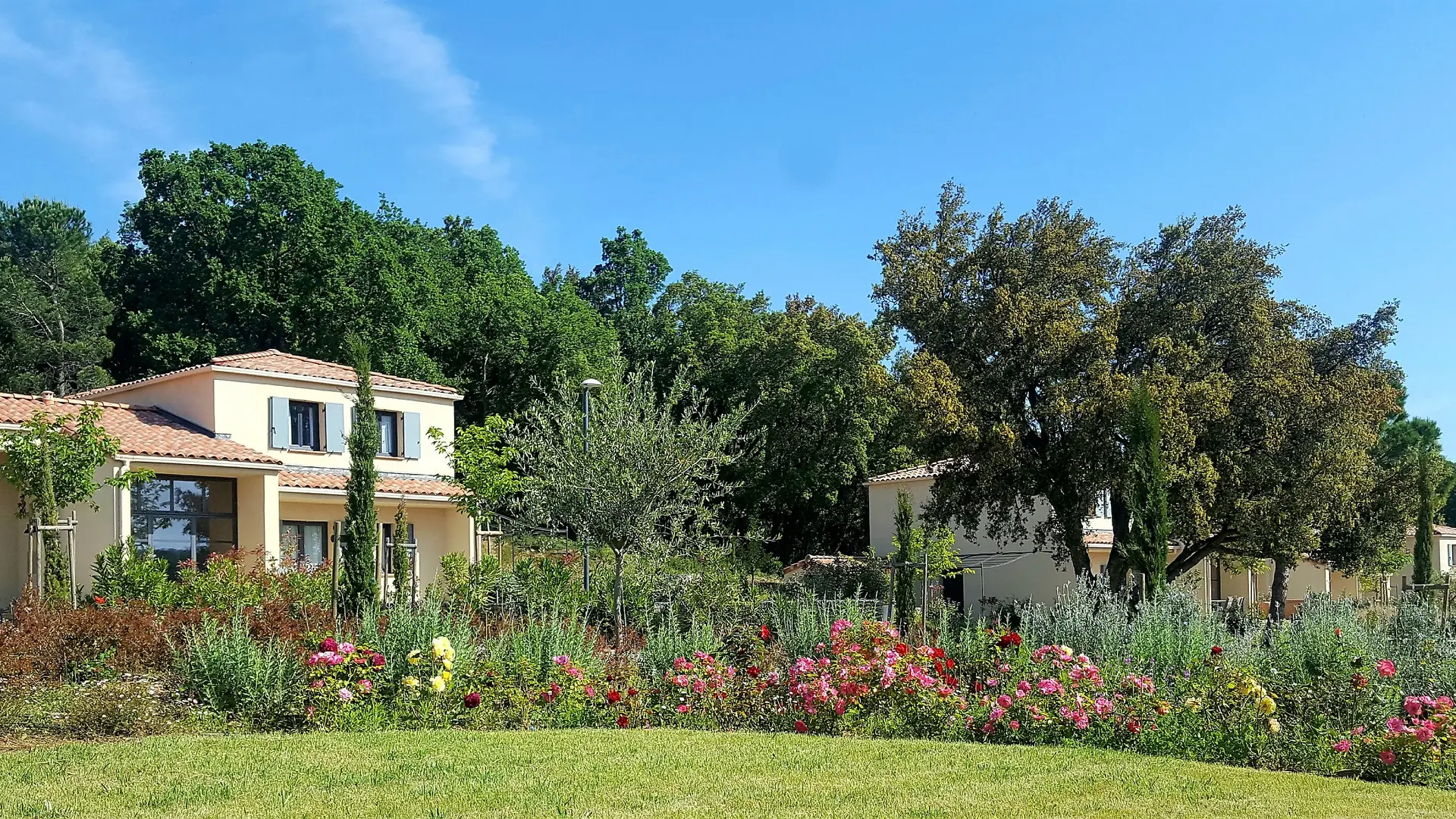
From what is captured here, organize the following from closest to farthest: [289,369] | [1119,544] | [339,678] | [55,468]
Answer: [339,678], [55,468], [1119,544], [289,369]

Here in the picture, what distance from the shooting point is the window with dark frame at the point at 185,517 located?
80.3ft

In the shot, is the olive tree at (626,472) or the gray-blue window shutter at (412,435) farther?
the gray-blue window shutter at (412,435)

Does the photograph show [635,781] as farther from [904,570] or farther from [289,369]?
[289,369]

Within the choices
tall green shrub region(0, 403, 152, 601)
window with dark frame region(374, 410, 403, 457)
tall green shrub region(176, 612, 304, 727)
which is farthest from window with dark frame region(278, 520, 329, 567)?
tall green shrub region(176, 612, 304, 727)

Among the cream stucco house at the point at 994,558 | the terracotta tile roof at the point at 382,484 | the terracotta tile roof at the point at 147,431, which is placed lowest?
the cream stucco house at the point at 994,558

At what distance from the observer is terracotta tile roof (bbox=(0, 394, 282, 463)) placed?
23.5m

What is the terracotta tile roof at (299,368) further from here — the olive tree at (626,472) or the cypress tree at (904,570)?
the olive tree at (626,472)

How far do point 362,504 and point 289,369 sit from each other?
31.0ft

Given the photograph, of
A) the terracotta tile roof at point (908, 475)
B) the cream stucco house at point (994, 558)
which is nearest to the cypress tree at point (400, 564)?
the terracotta tile roof at point (908, 475)

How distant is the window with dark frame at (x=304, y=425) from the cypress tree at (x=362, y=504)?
8.28m

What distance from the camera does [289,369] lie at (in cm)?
2878

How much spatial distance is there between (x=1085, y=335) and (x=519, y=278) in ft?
92.8

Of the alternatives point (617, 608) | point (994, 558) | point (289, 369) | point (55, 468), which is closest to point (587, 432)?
point (617, 608)

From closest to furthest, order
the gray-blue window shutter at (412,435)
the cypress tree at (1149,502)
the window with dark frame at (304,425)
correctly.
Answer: the cypress tree at (1149,502), the window with dark frame at (304,425), the gray-blue window shutter at (412,435)
